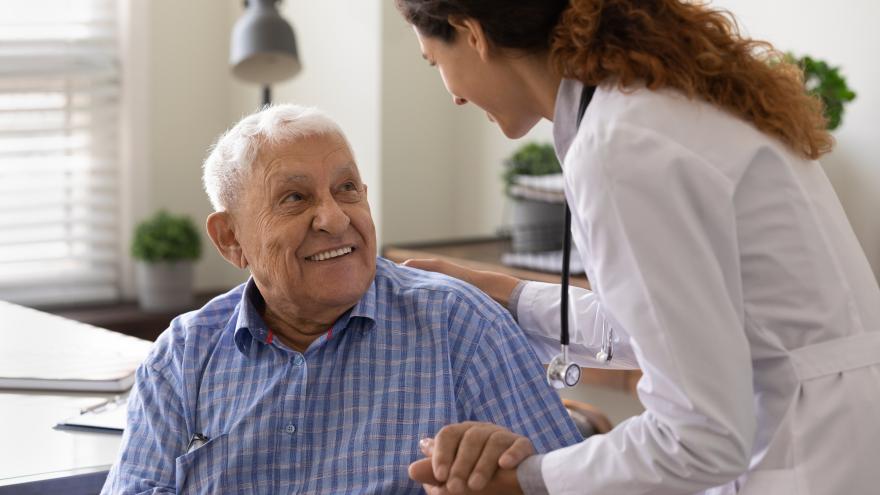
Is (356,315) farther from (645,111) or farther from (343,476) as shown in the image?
(645,111)

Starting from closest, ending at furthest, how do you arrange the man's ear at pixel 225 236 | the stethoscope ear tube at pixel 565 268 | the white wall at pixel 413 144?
1. the stethoscope ear tube at pixel 565 268
2. the man's ear at pixel 225 236
3. the white wall at pixel 413 144

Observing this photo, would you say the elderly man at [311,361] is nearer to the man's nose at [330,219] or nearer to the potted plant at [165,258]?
the man's nose at [330,219]

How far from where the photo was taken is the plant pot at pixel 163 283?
4344mm

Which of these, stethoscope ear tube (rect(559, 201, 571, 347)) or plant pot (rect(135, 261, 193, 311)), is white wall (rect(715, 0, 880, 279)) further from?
plant pot (rect(135, 261, 193, 311))

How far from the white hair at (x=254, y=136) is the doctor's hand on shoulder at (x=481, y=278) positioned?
0.29 m

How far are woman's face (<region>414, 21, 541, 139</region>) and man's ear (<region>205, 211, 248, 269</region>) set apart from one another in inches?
24.7

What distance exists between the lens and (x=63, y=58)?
4312 mm

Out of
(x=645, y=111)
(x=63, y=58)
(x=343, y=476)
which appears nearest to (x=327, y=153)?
(x=343, y=476)

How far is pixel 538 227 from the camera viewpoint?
3293 millimetres

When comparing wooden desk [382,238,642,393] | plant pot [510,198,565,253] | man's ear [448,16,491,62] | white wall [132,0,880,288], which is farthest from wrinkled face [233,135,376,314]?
white wall [132,0,880,288]

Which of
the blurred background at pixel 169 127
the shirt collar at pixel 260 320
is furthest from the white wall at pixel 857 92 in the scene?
the shirt collar at pixel 260 320

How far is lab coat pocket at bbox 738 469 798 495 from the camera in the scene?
125 cm

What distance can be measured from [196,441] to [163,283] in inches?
107

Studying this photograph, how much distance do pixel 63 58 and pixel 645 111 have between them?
3.60 m
